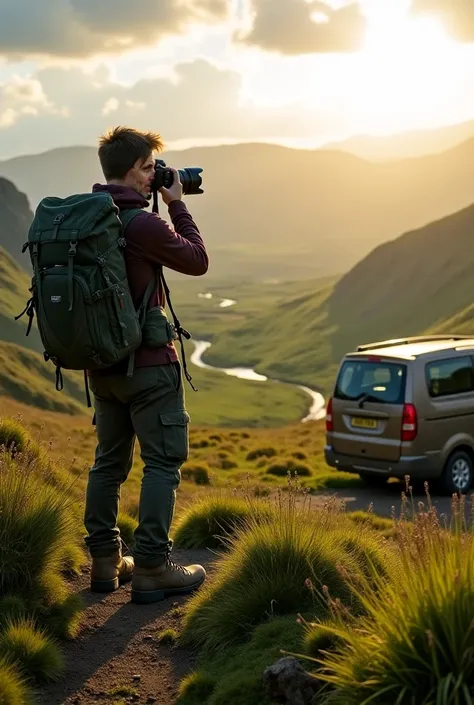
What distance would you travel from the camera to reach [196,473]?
69.2ft

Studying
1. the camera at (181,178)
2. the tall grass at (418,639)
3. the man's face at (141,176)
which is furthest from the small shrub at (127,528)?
the tall grass at (418,639)

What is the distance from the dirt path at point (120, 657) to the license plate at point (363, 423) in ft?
28.1

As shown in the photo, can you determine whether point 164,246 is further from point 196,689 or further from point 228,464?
point 228,464

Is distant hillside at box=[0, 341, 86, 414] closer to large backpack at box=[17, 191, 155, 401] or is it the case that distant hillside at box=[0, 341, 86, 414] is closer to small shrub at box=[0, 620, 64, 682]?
large backpack at box=[17, 191, 155, 401]

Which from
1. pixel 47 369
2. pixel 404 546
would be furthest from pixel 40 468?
pixel 47 369

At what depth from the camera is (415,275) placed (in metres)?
187

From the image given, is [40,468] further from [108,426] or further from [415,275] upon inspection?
[415,275]

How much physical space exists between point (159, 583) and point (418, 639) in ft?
9.20

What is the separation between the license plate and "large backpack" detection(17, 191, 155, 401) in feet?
31.3

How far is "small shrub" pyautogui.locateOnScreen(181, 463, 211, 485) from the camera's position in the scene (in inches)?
810

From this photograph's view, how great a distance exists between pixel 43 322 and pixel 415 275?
186682 mm

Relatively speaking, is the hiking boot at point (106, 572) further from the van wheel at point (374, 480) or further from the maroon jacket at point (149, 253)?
the van wheel at point (374, 480)

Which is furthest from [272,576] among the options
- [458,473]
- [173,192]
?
[458,473]

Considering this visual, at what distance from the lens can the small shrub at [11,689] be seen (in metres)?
4.25
